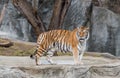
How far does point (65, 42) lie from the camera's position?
9.24 meters

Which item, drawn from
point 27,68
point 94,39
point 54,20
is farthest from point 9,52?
point 27,68

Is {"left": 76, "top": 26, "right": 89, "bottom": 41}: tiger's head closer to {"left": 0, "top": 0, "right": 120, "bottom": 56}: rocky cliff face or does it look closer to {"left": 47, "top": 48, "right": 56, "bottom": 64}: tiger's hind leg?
{"left": 47, "top": 48, "right": 56, "bottom": 64}: tiger's hind leg

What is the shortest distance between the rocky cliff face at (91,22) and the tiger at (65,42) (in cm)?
957

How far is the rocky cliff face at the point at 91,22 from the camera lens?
18781 mm

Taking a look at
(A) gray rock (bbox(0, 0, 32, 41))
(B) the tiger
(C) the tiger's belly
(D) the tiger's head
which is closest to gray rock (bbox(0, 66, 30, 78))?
(B) the tiger

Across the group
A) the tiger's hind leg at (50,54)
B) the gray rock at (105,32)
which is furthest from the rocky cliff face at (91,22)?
the tiger's hind leg at (50,54)

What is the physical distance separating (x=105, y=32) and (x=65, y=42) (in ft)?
32.5

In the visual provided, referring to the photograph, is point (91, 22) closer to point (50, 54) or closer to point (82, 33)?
point (50, 54)

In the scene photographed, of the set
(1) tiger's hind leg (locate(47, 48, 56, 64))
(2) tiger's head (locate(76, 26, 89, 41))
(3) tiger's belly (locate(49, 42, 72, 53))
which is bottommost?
(1) tiger's hind leg (locate(47, 48, 56, 64))

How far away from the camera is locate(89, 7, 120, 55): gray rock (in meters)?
18.7

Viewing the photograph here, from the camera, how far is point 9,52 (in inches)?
589

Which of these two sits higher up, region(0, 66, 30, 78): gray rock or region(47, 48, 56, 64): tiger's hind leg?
region(47, 48, 56, 64): tiger's hind leg

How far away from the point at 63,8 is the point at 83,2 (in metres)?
7.49

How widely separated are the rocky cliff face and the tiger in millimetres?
9569
